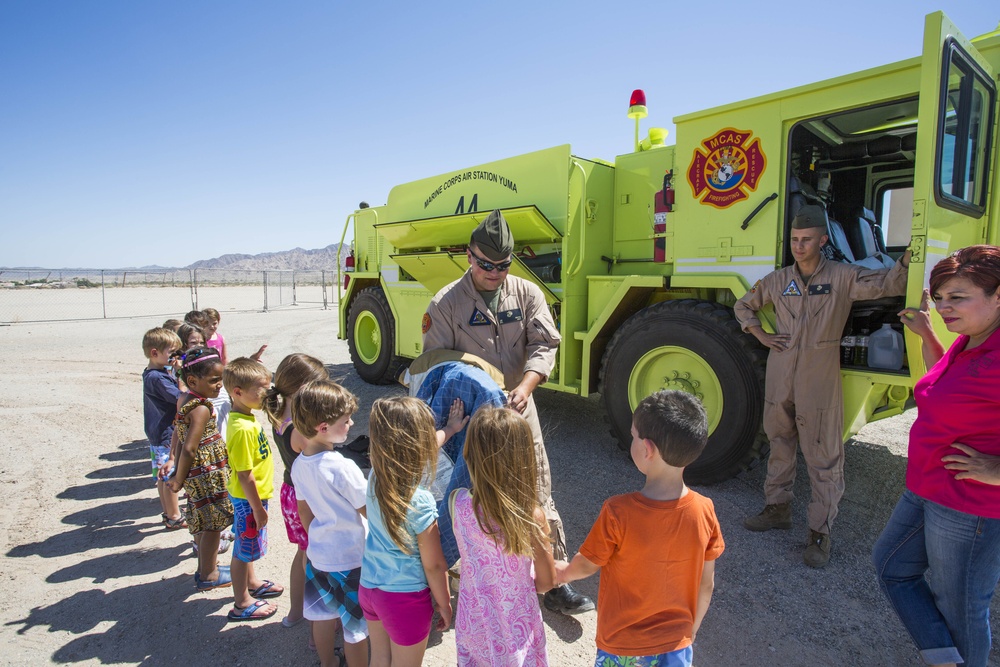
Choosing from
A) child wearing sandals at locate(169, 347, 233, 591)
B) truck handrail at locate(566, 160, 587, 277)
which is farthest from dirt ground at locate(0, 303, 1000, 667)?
truck handrail at locate(566, 160, 587, 277)

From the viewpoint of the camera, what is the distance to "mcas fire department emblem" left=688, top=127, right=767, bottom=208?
12.1 feet

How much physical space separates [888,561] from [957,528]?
32cm

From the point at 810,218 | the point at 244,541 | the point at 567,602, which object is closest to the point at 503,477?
the point at 567,602

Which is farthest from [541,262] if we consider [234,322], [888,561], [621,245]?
[234,322]

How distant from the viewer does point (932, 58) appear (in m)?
2.73

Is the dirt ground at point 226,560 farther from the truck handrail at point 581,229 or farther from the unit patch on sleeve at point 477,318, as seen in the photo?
the truck handrail at point 581,229

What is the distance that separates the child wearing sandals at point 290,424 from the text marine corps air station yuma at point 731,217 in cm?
259

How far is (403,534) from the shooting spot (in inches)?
67.7

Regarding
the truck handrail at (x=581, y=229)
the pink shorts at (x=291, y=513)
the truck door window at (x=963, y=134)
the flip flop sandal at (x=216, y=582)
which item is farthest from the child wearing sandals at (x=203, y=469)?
the truck door window at (x=963, y=134)

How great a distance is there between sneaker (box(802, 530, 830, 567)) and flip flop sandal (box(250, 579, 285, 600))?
286 cm

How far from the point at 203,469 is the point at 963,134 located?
15.0ft

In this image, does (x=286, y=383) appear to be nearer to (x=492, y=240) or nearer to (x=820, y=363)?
(x=492, y=240)

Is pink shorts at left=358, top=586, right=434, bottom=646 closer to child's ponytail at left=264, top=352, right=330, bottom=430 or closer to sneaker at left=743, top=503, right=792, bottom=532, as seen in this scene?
child's ponytail at left=264, top=352, right=330, bottom=430

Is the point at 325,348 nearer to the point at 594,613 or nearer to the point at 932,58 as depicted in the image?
the point at 594,613
